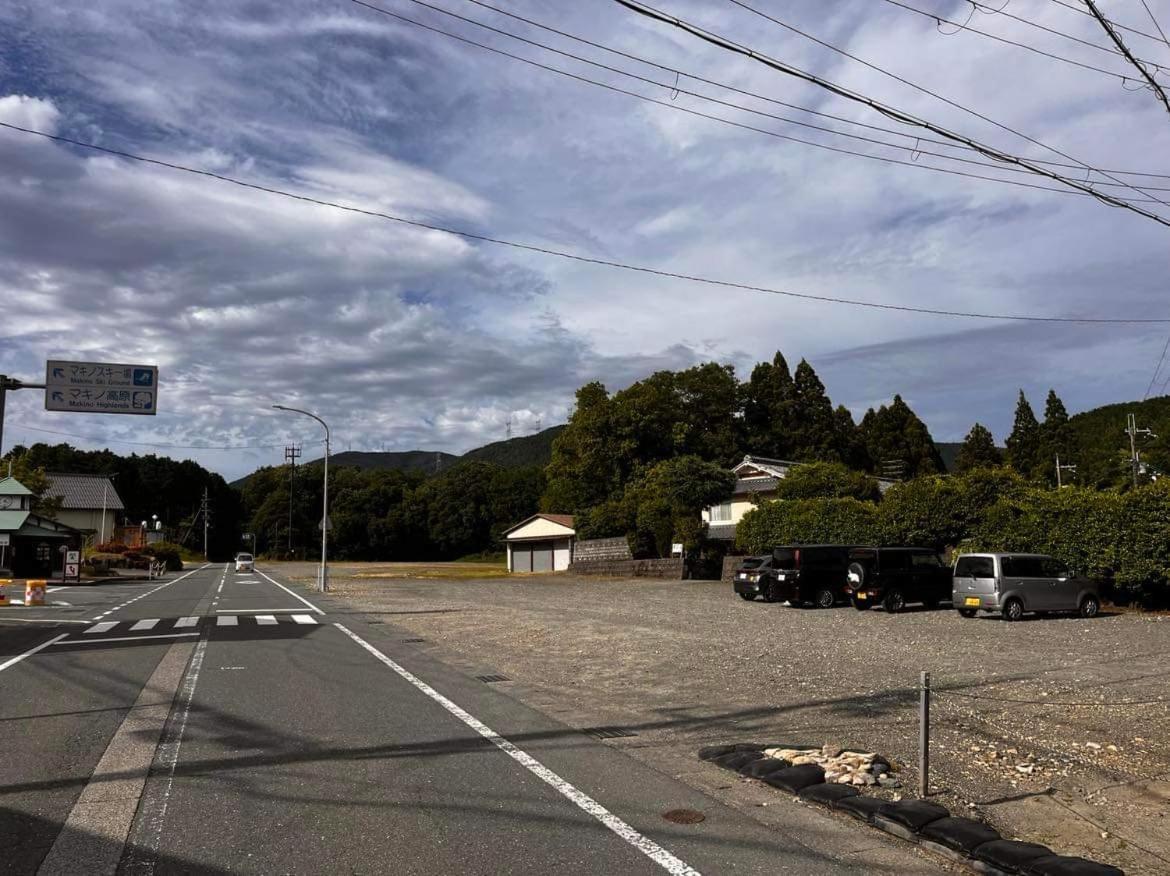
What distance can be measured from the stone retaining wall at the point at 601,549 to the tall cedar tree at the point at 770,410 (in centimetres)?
2102

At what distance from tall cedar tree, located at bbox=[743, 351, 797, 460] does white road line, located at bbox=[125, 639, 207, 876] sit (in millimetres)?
65711

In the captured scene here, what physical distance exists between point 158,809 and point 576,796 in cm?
277

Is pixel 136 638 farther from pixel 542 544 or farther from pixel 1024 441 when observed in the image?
pixel 1024 441

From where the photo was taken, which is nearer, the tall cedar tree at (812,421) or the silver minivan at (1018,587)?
the silver minivan at (1018,587)

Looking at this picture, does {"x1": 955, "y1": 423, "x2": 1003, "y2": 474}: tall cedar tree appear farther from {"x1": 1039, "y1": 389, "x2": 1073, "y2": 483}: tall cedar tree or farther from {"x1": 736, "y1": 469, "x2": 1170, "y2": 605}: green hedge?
{"x1": 736, "y1": 469, "x2": 1170, "y2": 605}: green hedge

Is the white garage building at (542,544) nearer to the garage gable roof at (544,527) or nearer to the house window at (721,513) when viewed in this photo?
the garage gable roof at (544,527)

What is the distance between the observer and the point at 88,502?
284ft

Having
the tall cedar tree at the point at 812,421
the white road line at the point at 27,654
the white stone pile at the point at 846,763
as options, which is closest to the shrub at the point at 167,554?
the tall cedar tree at the point at 812,421

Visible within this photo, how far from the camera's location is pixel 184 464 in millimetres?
131500

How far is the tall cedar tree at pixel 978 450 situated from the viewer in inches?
3078

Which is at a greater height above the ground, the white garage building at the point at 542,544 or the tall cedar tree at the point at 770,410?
the tall cedar tree at the point at 770,410

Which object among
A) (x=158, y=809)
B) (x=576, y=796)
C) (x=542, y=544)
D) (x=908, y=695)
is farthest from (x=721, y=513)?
(x=158, y=809)

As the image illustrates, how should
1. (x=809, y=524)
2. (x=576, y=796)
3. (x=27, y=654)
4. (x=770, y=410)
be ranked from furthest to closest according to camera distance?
(x=770, y=410) → (x=809, y=524) → (x=27, y=654) → (x=576, y=796)

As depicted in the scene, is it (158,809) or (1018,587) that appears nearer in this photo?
(158,809)
